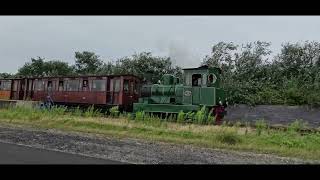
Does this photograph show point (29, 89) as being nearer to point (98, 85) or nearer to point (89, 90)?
point (89, 90)

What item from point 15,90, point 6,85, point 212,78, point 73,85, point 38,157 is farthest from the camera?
point 6,85

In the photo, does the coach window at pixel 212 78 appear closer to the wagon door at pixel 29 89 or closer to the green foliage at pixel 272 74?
the green foliage at pixel 272 74

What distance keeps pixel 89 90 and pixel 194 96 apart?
9.28 metres

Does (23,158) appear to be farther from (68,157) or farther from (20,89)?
(20,89)

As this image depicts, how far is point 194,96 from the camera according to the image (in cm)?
2231

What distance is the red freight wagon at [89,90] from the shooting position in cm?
2725

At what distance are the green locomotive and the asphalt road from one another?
1240cm

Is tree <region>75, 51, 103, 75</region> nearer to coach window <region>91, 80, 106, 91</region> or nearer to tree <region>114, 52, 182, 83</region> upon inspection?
tree <region>114, 52, 182, 83</region>

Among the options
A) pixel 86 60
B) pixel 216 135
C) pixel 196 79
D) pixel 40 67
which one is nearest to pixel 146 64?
pixel 86 60

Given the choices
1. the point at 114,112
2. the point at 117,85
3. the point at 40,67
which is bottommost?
the point at 114,112

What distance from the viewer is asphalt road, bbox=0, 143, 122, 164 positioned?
8.12 metres

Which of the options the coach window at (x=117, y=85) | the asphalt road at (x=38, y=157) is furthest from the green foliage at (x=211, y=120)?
the asphalt road at (x=38, y=157)

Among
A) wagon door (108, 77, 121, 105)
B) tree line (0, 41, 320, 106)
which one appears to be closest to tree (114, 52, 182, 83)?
tree line (0, 41, 320, 106)

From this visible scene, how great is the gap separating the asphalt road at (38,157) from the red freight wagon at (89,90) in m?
16.9
